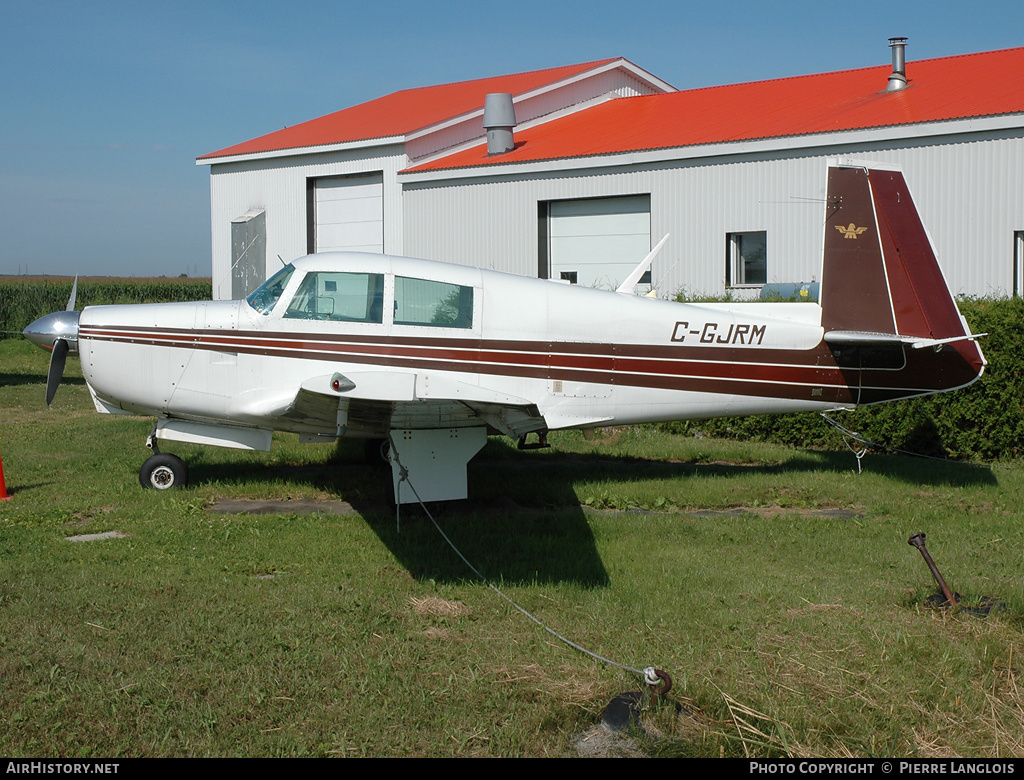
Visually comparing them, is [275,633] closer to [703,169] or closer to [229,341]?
[229,341]

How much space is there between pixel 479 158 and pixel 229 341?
11.9 metres

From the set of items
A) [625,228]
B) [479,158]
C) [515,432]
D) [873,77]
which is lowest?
[515,432]

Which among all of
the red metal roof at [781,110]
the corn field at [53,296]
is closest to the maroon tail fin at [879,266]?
the red metal roof at [781,110]

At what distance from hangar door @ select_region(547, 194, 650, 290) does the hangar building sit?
3 centimetres

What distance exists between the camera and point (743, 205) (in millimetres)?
14398

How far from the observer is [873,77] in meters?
17.6

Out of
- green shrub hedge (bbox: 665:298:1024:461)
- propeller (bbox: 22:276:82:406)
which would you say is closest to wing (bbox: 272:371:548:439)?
propeller (bbox: 22:276:82:406)

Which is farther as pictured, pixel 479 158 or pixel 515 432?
pixel 479 158

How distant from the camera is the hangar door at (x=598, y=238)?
15.9m

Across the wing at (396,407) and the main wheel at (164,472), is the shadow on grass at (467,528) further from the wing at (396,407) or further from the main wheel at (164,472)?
the wing at (396,407)

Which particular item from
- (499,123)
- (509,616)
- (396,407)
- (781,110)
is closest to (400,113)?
(499,123)

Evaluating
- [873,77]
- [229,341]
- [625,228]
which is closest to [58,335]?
[229,341]

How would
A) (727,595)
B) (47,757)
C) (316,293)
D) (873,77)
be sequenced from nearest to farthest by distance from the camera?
(47,757) → (727,595) → (316,293) → (873,77)

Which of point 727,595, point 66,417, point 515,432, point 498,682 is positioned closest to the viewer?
point 498,682
